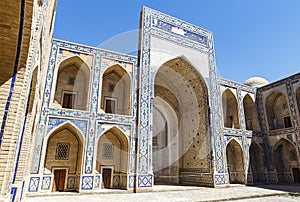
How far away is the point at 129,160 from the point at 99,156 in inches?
58.9

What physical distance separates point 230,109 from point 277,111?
2920 mm

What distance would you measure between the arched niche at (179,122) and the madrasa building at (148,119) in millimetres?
60

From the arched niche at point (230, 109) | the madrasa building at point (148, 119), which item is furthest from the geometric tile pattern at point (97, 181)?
the arched niche at point (230, 109)

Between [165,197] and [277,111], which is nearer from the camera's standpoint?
[165,197]

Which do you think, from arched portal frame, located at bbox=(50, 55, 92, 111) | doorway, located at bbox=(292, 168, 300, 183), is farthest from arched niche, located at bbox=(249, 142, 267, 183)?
arched portal frame, located at bbox=(50, 55, 92, 111)

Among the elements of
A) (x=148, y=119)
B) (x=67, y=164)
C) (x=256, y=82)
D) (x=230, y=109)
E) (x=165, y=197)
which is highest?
(x=256, y=82)

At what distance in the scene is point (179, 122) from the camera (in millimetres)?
13508

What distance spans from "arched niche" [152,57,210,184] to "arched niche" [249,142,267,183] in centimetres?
396

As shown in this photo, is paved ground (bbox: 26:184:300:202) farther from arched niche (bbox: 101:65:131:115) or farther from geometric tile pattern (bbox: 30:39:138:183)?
arched niche (bbox: 101:65:131:115)

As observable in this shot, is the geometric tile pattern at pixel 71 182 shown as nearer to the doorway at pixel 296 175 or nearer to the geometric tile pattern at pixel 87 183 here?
the geometric tile pattern at pixel 87 183

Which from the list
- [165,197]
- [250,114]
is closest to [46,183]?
[165,197]

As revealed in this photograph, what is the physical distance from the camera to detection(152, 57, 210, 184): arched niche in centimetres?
1175

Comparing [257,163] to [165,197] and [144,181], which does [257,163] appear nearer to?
[144,181]

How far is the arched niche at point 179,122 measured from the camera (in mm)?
11750
